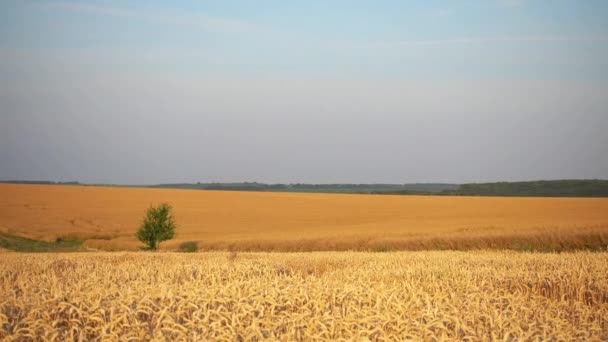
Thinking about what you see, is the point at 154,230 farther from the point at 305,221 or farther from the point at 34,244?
the point at 305,221

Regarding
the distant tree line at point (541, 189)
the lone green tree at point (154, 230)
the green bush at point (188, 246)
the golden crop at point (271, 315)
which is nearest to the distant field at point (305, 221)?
the green bush at point (188, 246)

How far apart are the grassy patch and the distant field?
25.5 inches

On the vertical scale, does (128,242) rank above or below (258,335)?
below

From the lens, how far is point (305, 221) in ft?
175

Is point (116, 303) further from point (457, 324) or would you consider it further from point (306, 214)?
point (306, 214)

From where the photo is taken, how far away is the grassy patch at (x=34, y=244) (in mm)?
37384

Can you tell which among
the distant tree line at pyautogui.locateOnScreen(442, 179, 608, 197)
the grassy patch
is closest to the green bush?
the grassy patch

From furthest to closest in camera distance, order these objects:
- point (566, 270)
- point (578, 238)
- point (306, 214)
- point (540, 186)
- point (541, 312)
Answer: point (540, 186) → point (306, 214) → point (578, 238) → point (566, 270) → point (541, 312)

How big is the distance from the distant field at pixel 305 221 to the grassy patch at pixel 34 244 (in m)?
0.65

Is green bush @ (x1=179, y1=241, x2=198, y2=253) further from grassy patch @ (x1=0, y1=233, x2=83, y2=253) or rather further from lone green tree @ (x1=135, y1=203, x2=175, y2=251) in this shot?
grassy patch @ (x1=0, y1=233, x2=83, y2=253)

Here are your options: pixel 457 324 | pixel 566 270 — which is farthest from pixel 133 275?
pixel 566 270

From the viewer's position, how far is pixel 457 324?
4688 millimetres

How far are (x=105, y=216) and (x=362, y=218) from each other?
85.0 ft

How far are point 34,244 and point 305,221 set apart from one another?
79.3 ft
